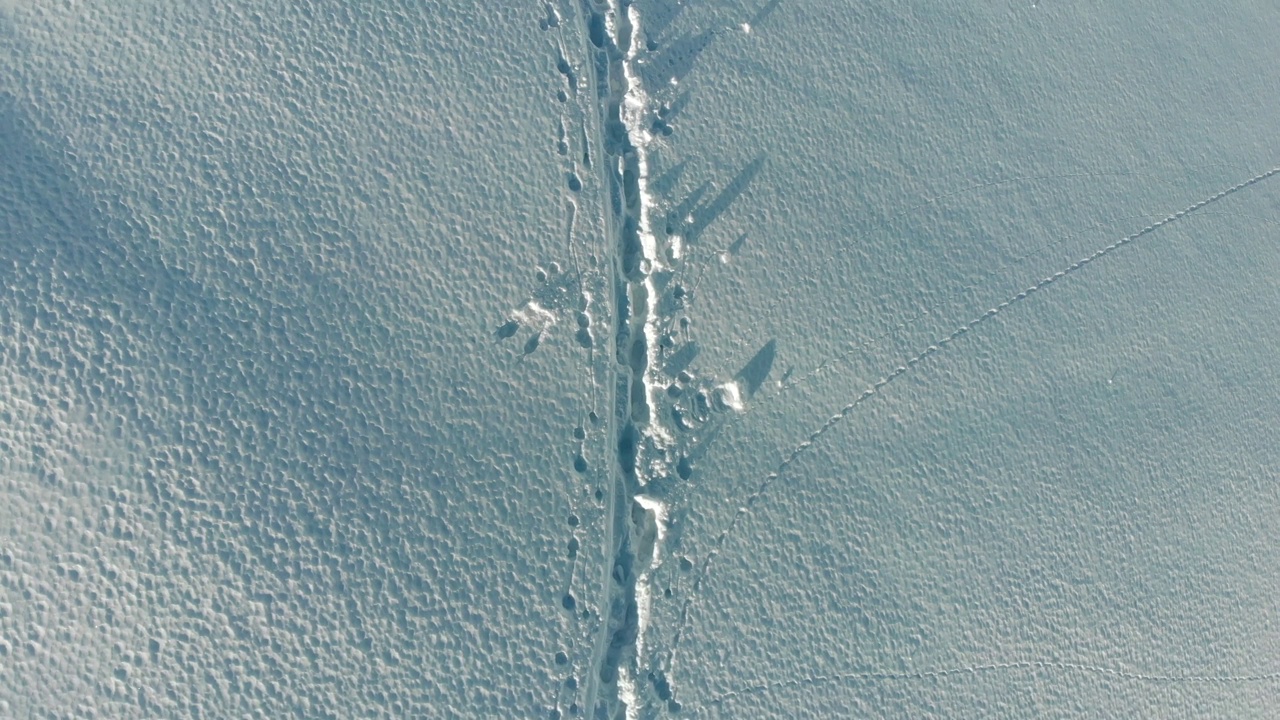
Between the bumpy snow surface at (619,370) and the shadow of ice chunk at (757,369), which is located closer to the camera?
the bumpy snow surface at (619,370)

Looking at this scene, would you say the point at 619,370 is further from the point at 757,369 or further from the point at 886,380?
the point at 886,380

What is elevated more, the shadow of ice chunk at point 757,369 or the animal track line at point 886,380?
the shadow of ice chunk at point 757,369

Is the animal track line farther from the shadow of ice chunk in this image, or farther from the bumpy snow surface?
the shadow of ice chunk

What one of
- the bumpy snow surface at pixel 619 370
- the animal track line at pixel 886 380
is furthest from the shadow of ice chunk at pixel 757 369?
the animal track line at pixel 886 380

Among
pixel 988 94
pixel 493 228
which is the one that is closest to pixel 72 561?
pixel 493 228

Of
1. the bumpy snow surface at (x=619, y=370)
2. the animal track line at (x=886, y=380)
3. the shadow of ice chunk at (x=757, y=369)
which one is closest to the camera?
the bumpy snow surface at (x=619, y=370)

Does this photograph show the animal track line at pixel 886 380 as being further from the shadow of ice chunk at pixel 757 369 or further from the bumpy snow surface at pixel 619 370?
the shadow of ice chunk at pixel 757 369
